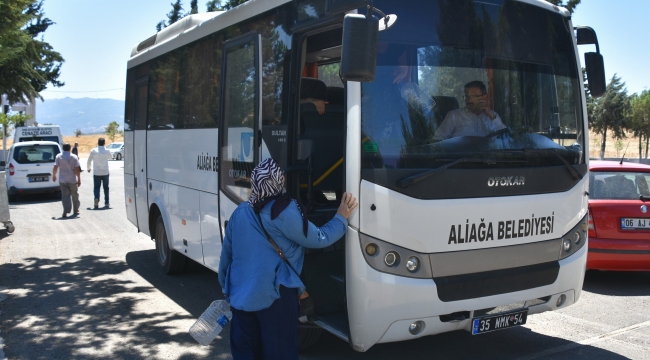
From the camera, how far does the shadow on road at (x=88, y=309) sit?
6191 mm

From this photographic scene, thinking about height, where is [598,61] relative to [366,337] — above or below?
above

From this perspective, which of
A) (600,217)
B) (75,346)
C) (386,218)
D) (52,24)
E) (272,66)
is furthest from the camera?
(52,24)

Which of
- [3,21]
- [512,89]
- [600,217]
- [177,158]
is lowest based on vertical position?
[600,217]

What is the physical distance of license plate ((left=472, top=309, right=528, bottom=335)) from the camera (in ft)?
16.3

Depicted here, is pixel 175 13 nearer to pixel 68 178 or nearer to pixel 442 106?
pixel 68 178

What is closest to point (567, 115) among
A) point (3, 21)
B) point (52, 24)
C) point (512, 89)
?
point (512, 89)

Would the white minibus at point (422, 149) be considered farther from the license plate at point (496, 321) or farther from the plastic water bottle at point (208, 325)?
the plastic water bottle at point (208, 325)

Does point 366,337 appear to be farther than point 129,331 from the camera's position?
No

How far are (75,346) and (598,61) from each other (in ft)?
18.4

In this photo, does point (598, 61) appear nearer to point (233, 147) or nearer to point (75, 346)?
point (233, 147)

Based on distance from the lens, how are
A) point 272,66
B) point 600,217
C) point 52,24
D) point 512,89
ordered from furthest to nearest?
point 52,24 → point 600,217 → point 272,66 → point 512,89

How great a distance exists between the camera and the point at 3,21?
11.5 metres

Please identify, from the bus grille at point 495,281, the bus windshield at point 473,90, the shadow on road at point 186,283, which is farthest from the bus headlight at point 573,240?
the shadow on road at point 186,283

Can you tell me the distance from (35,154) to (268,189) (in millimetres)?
19452
